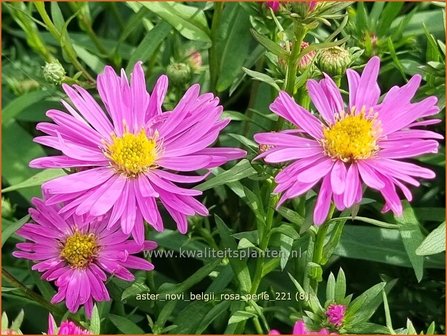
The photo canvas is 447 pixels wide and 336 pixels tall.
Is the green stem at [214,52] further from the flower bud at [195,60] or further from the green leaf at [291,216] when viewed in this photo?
the green leaf at [291,216]

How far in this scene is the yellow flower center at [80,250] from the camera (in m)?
1.03

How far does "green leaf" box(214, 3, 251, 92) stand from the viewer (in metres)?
1.21

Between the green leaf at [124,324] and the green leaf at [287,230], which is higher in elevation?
the green leaf at [287,230]

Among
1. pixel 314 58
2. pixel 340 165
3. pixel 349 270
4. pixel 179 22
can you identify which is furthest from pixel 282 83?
pixel 349 270

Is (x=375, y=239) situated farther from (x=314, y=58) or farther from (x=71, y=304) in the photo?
Result: (x=71, y=304)

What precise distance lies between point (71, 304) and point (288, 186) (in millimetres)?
330

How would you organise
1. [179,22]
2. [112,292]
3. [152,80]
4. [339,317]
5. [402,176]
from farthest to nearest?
1. [152,80]
2. [179,22]
3. [112,292]
4. [339,317]
5. [402,176]

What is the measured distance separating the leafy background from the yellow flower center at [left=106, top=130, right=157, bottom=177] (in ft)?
0.27

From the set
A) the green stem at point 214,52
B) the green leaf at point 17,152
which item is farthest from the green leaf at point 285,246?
the green leaf at point 17,152

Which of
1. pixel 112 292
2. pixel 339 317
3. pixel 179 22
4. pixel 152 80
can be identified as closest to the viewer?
pixel 339 317

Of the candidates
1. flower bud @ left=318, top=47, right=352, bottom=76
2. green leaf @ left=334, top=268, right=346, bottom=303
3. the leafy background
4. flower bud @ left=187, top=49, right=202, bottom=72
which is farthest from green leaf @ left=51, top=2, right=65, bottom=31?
green leaf @ left=334, top=268, right=346, bottom=303

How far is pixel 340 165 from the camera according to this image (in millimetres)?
872

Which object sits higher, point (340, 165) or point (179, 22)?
point (179, 22)

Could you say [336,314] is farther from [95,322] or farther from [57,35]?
[57,35]
